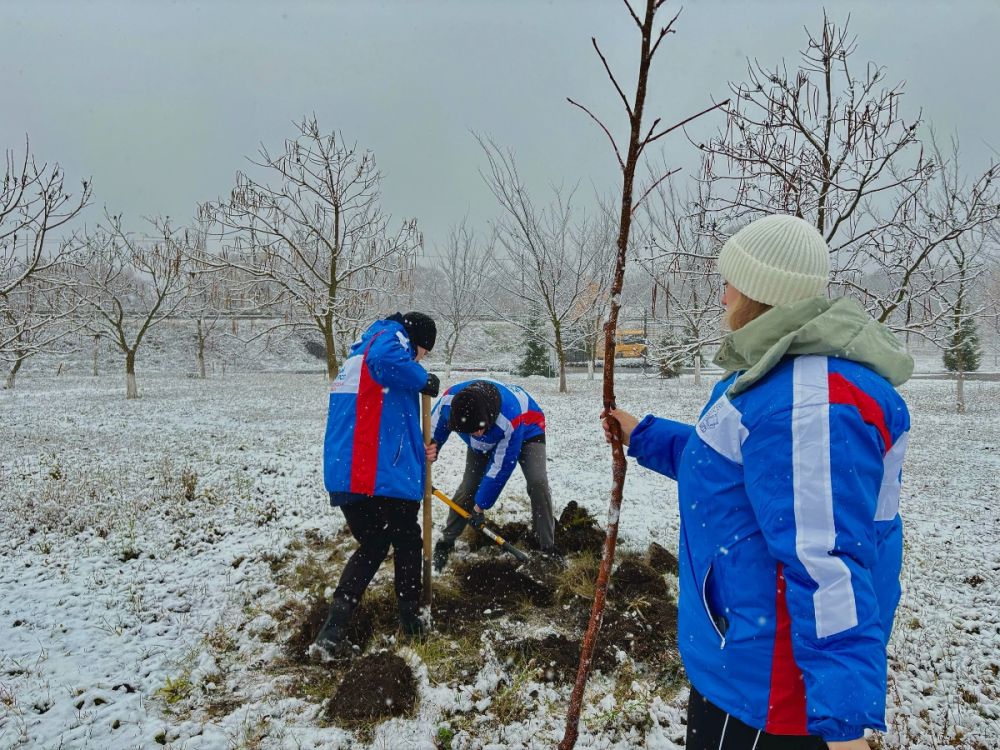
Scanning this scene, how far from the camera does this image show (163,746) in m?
2.55

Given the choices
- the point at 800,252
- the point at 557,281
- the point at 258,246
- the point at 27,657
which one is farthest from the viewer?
the point at 557,281

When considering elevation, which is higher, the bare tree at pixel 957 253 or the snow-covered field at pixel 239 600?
the bare tree at pixel 957 253

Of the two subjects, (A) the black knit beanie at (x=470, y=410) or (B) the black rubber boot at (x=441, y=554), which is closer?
(A) the black knit beanie at (x=470, y=410)

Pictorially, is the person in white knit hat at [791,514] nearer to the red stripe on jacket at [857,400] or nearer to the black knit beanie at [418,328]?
the red stripe on jacket at [857,400]

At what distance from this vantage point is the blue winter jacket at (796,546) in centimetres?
101

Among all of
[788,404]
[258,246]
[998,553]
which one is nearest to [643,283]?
[258,246]

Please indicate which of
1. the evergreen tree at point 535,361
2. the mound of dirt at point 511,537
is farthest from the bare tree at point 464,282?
the mound of dirt at point 511,537

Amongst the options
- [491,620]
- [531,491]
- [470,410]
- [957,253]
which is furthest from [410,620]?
[957,253]

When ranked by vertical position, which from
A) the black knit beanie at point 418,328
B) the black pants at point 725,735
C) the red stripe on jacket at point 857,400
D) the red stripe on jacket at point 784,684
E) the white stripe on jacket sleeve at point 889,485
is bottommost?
the black pants at point 725,735

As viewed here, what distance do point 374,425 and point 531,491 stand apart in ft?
6.43

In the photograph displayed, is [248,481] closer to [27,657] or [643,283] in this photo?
[27,657]

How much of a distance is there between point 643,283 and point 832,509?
28.3m

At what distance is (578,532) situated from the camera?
4.88 meters

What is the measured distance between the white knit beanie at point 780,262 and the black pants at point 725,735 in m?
0.99
